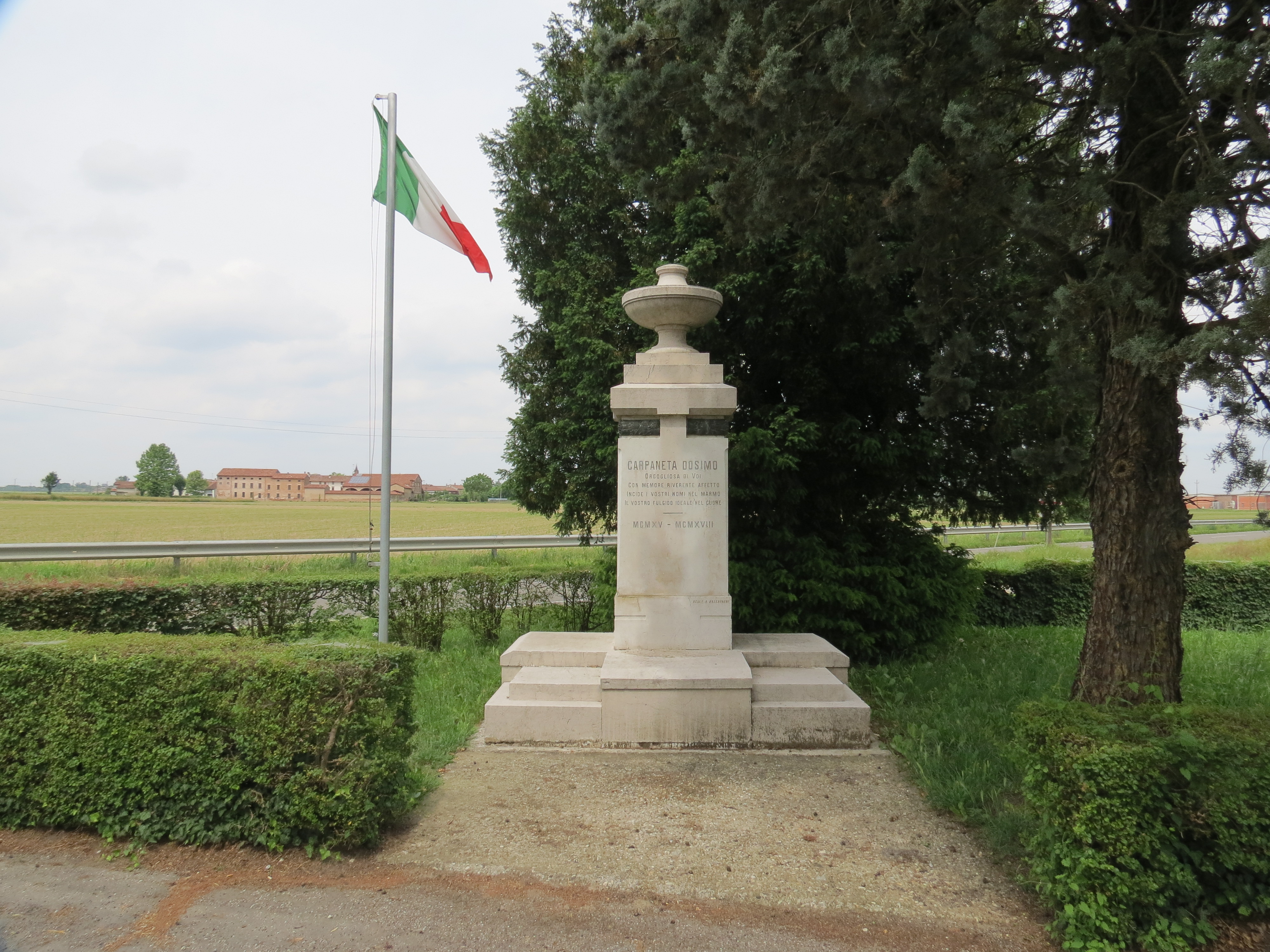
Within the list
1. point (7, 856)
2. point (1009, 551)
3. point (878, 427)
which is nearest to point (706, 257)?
point (878, 427)

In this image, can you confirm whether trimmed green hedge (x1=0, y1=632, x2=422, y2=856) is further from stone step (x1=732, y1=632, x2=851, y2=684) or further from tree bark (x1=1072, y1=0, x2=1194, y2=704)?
tree bark (x1=1072, y1=0, x2=1194, y2=704)

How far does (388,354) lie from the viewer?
6824mm

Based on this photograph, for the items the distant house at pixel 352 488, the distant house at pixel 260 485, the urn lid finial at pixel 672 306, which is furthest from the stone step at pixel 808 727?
the distant house at pixel 260 485

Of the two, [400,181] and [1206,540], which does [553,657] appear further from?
[1206,540]

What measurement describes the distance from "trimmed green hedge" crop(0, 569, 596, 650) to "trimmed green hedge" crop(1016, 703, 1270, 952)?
23.4 ft

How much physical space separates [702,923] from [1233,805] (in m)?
2.17

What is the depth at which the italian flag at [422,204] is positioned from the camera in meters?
7.12

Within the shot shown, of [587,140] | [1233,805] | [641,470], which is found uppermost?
[587,140]

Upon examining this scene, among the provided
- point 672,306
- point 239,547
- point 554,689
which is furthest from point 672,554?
point 239,547

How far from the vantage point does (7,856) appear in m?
3.84

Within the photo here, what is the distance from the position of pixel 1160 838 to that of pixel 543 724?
12.6 feet

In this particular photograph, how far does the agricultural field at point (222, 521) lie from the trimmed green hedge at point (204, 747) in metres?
11.8

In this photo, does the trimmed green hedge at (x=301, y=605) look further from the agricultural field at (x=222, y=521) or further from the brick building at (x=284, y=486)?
the brick building at (x=284, y=486)

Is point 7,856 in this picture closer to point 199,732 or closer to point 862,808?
point 199,732
